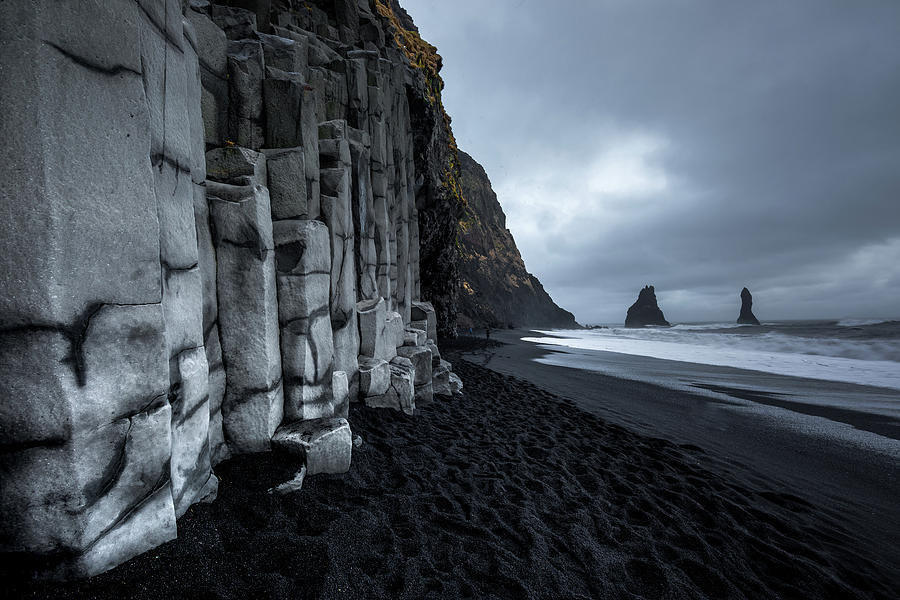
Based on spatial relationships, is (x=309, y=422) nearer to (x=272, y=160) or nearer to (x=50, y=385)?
(x=50, y=385)

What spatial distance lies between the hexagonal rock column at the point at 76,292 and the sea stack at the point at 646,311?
463 ft

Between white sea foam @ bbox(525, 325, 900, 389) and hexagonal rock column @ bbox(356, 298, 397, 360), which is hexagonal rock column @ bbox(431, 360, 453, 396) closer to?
hexagonal rock column @ bbox(356, 298, 397, 360)

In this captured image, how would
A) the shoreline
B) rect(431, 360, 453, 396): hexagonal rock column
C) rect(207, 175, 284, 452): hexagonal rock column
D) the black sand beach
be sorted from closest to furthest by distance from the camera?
1. the black sand beach
2. rect(207, 175, 284, 452): hexagonal rock column
3. the shoreline
4. rect(431, 360, 453, 396): hexagonal rock column

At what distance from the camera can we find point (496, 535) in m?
3.29

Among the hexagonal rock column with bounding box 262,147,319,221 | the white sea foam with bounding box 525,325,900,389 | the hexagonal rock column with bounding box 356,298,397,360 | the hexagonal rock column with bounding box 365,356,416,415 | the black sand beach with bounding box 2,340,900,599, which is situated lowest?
the white sea foam with bounding box 525,325,900,389

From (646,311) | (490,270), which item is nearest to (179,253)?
(490,270)

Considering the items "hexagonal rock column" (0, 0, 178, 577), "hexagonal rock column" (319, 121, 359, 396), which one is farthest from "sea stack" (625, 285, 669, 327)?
"hexagonal rock column" (0, 0, 178, 577)

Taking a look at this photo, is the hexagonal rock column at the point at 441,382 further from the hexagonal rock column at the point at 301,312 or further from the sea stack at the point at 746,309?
the sea stack at the point at 746,309

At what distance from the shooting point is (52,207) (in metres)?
1.67

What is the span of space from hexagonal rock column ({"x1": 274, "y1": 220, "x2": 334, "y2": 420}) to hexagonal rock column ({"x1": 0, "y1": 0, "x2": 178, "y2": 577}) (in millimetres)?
1667

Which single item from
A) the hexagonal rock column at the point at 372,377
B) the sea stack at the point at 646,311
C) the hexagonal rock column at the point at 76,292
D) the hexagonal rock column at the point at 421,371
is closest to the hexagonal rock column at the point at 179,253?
the hexagonal rock column at the point at 76,292

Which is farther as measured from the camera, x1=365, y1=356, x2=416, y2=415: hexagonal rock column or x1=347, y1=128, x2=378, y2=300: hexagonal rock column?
x1=347, y1=128, x2=378, y2=300: hexagonal rock column

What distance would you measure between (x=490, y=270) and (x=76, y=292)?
68.4m

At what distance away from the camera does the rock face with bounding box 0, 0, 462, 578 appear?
1.66 metres
